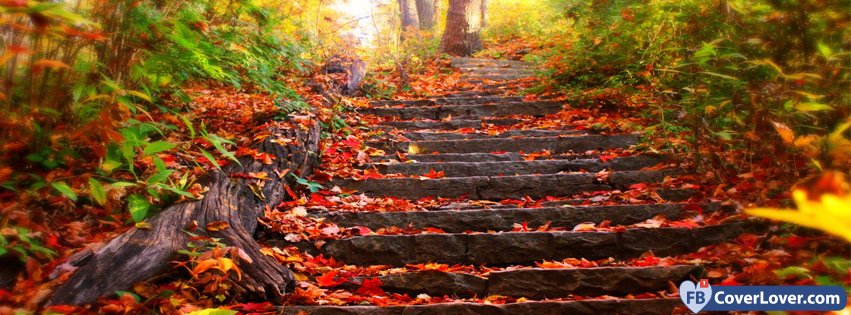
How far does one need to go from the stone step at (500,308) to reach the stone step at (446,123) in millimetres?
4017

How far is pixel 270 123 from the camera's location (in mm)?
4570

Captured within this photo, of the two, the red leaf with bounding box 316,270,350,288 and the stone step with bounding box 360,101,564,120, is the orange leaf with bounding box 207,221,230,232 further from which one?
the stone step with bounding box 360,101,564,120

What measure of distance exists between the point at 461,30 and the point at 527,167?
24.8 ft

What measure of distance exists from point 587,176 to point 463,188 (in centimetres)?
102

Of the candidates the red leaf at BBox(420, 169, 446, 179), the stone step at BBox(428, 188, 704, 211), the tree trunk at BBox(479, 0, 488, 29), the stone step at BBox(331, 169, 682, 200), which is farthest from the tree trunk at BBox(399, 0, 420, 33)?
the stone step at BBox(428, 188, 704, 211)

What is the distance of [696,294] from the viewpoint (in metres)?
2.48

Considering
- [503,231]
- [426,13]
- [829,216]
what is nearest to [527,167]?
[503,231]

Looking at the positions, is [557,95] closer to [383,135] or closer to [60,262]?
[383,135]

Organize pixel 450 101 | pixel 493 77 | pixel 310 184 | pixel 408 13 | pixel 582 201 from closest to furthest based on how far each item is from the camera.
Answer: pixel 582 201, pixel 310 184, pixel 450 101, pixel 493 77, pixel 408 13

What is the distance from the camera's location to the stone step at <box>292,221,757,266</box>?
3283mm

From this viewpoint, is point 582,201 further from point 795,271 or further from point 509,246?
point 795,271

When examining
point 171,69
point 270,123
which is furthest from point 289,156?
point 171,69

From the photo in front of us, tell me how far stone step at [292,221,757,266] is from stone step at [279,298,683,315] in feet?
2.27

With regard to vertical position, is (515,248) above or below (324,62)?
below
